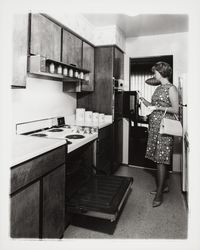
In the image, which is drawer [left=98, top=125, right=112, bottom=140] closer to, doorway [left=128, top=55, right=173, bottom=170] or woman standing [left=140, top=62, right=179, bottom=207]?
woman standing [left=140, top=62, right=179, bottom=207]

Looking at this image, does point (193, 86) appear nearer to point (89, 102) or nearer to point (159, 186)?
point (159, 186)

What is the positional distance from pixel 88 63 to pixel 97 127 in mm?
1187

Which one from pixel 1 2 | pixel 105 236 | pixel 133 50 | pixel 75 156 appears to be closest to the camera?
pixel 1 2

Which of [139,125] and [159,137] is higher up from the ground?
[139,125]

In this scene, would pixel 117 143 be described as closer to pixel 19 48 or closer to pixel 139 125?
pixel 139 125

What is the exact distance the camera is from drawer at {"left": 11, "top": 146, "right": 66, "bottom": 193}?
138 centimetres

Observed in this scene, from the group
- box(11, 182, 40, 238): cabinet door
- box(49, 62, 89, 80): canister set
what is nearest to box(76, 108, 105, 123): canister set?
box(49, 62, 89, 80): canister set

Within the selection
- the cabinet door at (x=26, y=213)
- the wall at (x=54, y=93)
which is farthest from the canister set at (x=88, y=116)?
the cabinet door at (x=26, y=213)

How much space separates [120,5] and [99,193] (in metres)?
1.72

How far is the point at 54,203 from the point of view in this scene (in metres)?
1.86

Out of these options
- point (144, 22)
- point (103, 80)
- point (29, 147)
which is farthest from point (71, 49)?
point (29, 147)

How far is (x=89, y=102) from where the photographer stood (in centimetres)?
403

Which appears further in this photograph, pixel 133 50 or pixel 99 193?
pixel 133 50
